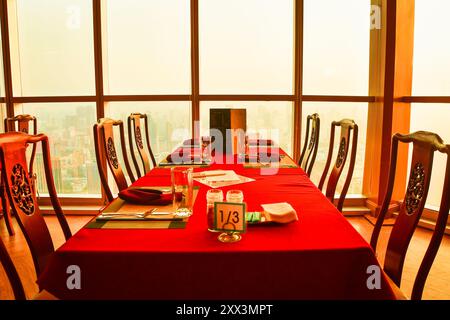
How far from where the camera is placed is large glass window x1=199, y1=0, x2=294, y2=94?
3.74 meters

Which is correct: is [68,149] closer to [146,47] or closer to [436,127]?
[146,47]

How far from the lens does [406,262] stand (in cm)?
261

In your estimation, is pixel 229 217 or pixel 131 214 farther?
pixel 131 214

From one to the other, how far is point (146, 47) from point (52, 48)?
0.94m

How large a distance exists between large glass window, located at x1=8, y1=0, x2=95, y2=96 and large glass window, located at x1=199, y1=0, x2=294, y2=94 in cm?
115

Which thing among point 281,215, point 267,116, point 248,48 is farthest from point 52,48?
point 281,215

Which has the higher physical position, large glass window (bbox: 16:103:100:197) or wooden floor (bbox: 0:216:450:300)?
large glass window (bbox: 16:103:100:197)

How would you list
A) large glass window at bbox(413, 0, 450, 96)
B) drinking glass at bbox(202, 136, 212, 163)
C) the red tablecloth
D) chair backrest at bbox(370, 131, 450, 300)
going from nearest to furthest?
the red tablecloth, chair backrest at bbox(370, 131, 450, 300), drinking glass at bbox(202, 136, 212, 163), large glass window at bbox(413, 0, 450, 96)

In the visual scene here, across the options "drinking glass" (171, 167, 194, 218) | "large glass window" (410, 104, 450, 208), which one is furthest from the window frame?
"drinking glass" (171, 167, 194, 218)

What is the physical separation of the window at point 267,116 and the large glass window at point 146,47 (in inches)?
→ 13.1

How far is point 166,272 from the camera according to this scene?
1.00m

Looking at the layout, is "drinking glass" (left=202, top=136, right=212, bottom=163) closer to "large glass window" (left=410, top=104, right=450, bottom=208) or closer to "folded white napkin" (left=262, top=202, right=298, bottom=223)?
"folded white napkin" (left=262, top=202, right=298, bottom=223)

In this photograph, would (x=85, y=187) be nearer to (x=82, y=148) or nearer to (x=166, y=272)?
(x=82, y=148)
